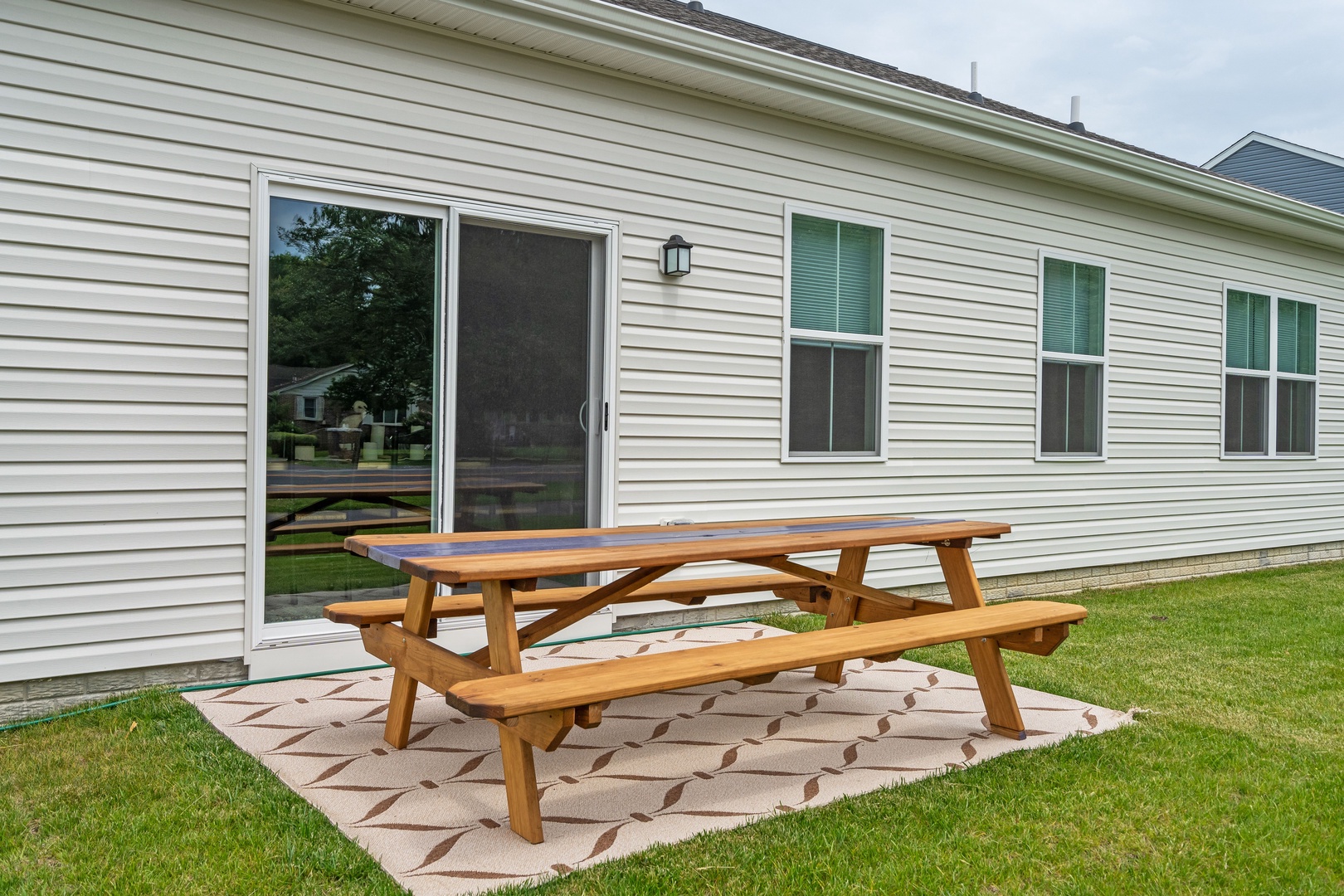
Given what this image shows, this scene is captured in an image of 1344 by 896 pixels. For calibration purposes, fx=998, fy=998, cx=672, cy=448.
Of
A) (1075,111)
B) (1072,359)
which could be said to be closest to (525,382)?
(1072,359)

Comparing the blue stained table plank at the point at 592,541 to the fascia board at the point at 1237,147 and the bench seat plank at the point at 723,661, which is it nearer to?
the bench seat plank at the point at 723,661

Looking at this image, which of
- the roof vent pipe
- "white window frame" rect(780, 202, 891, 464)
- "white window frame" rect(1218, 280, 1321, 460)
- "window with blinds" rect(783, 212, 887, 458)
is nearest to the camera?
"white window frame" rect(780, 202, 891, 464)

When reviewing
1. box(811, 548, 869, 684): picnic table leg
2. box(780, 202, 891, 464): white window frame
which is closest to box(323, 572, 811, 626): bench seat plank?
box(811, 548, 869, 684): picnic table leg

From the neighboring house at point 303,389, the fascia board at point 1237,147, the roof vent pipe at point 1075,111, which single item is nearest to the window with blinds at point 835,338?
the neighboring house at point 303,389

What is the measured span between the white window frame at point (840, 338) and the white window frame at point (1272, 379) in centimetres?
383

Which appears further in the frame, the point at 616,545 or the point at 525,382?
the point at 525,382

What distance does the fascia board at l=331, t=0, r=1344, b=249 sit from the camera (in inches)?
175

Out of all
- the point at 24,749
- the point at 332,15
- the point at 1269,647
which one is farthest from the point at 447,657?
the point at 1269,647

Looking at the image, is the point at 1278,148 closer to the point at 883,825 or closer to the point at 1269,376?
the point at 1269,376

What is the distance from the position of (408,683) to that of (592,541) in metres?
0.75

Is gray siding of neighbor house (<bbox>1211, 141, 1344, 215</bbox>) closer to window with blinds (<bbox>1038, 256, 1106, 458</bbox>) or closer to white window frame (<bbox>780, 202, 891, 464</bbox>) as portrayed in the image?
window with blinds (<bbox>1038, 256, 1106, 458</bbox>)

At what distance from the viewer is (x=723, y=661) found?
270 cm

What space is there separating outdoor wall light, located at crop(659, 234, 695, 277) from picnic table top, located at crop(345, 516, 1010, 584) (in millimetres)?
1665

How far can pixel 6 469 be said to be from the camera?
11.9ft
